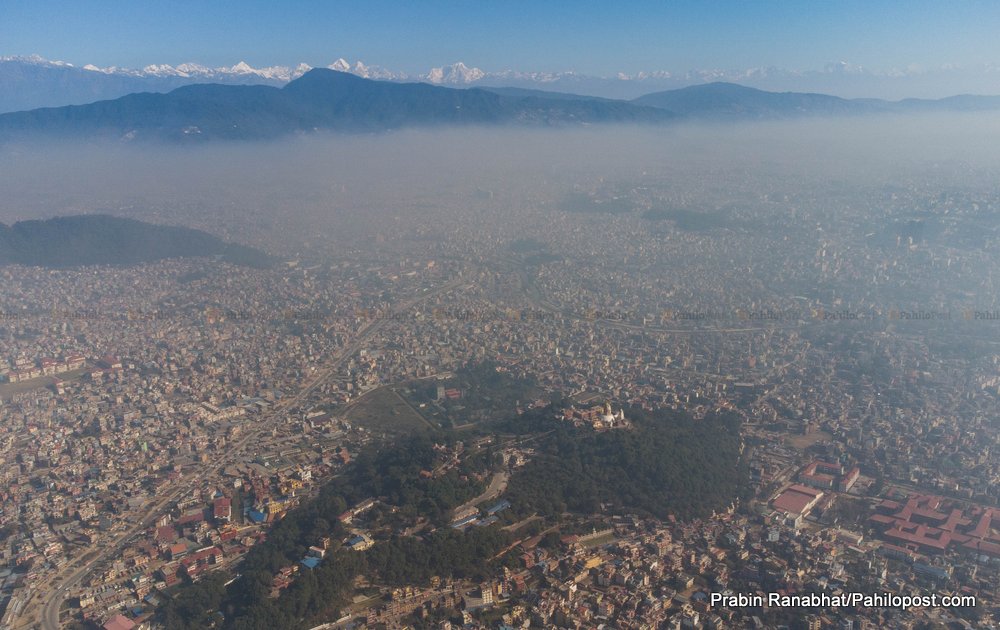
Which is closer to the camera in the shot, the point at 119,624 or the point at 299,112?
the point at 119,624

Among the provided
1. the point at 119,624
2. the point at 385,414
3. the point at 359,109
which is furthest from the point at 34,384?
the point at 359,109

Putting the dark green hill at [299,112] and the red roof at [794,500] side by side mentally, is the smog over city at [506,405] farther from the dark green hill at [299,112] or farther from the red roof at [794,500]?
the dark green hill at [299,112]

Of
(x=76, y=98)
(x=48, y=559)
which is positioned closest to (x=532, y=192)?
(x=48, y=559)

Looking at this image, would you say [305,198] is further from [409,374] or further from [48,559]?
[48,559]

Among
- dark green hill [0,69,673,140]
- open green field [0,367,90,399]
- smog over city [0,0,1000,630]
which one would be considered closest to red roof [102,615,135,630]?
smog over city [0,0,1000,630]

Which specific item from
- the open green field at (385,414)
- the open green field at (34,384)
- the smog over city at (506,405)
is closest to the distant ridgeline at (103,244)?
the smog over city at (506,405)

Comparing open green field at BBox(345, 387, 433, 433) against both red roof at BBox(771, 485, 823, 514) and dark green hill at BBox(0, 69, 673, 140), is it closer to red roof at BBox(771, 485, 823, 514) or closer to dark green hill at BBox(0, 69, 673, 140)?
red roof at BBox(771, 485, 823, 514)

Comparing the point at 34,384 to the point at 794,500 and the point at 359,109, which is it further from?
the point at 359,109
